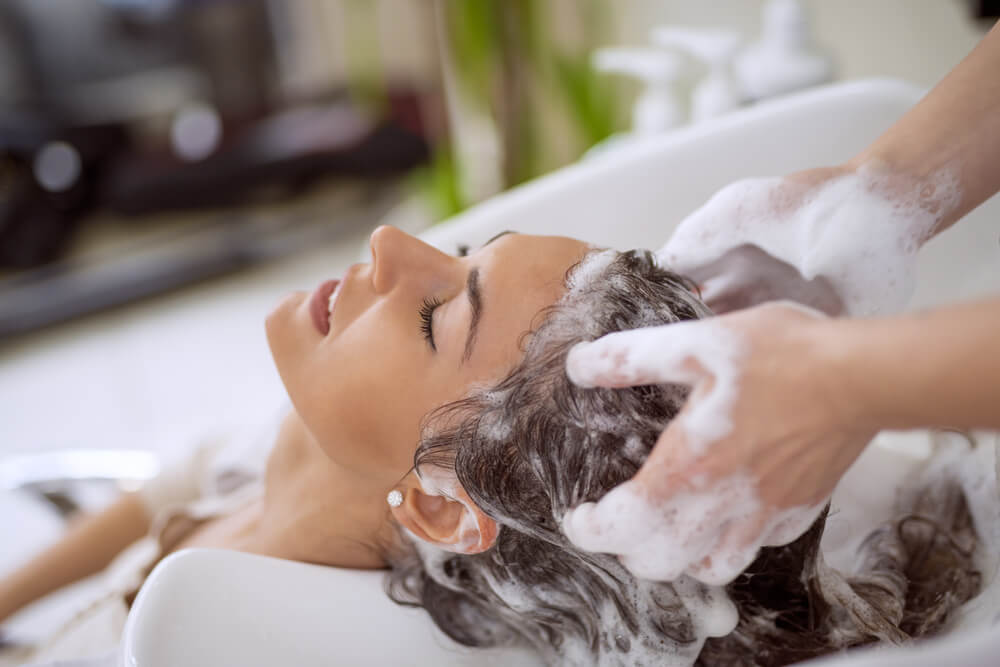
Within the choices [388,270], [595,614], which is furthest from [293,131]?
[595,614]

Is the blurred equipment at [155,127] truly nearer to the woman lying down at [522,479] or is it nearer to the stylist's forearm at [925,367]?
the woman lying down at [522,479]

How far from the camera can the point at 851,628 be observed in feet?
2.66

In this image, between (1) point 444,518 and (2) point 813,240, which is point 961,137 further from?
(1) point 444,518

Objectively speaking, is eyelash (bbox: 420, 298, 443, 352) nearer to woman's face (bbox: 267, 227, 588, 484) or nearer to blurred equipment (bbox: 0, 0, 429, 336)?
woman's face (bbox: 267, 227, 588, 484)

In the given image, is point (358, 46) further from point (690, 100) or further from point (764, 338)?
point (764, 338)

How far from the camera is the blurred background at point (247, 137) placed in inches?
55.0

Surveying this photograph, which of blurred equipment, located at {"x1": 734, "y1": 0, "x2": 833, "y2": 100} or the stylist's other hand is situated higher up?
blurred equipment, located at {"x1": 734, "y1": 0, "x2": 833, "y2": 100}

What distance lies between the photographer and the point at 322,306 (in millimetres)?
922

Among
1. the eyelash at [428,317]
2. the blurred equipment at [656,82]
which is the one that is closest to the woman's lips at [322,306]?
the eyelash at [428,317]

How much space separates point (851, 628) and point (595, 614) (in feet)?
0.83

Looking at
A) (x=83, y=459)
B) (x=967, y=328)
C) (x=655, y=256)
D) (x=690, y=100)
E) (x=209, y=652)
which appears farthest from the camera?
(x=690, y=100)

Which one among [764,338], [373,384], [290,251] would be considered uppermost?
[764,338]

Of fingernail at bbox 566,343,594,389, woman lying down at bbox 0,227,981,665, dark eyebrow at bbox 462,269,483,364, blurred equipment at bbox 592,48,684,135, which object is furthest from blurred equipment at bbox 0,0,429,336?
fingernail at bbox 566,343,594,389

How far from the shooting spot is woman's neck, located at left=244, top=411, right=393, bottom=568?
0.93 metres
